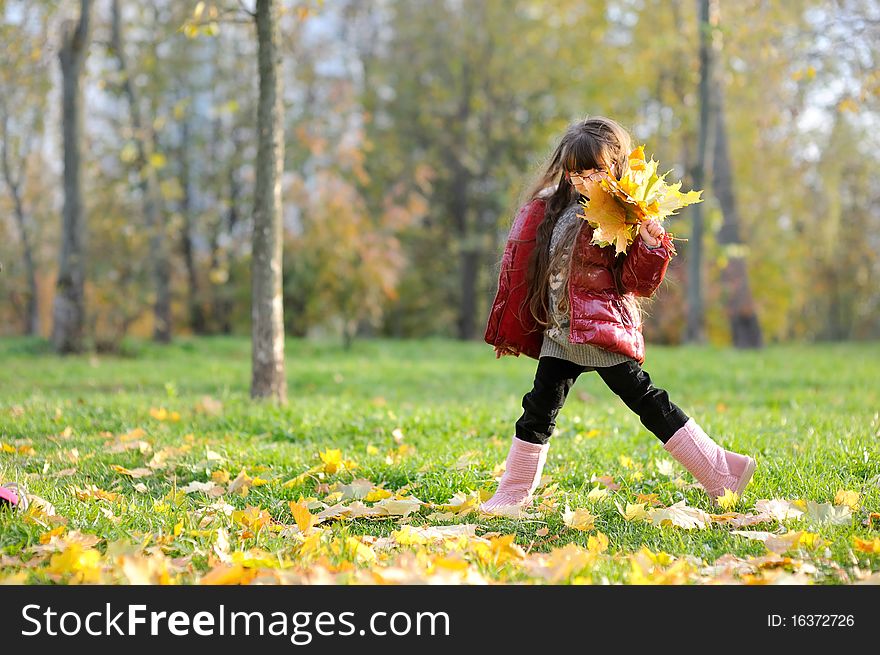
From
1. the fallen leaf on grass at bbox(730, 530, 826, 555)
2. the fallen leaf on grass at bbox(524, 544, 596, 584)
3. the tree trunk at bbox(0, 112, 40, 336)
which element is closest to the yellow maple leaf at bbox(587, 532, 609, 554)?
the fallen leaf on grass at bbox(524, 544, 596, 584)

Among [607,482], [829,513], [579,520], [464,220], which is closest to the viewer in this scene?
[829,513]

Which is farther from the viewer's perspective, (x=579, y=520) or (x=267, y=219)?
(x=267, y=219)

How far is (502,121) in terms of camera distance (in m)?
19.8

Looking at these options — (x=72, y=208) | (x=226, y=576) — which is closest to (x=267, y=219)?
(x=226, y=576)

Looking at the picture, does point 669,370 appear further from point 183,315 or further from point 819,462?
point 183,315

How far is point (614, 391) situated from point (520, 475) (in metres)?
0.51

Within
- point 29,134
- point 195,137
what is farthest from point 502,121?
point 29,134

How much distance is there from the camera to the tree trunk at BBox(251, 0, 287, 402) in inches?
227

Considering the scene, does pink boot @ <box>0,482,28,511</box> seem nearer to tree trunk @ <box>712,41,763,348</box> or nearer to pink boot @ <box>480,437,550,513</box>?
pink boot @ <box>480,437,550,513</box>

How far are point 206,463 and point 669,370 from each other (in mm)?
6188

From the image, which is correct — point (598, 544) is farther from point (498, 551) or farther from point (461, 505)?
point (461, 505)

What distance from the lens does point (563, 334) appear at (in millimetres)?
3270

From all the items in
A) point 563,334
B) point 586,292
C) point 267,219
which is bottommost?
point 563,334

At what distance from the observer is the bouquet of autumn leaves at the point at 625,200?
9.97 ft
